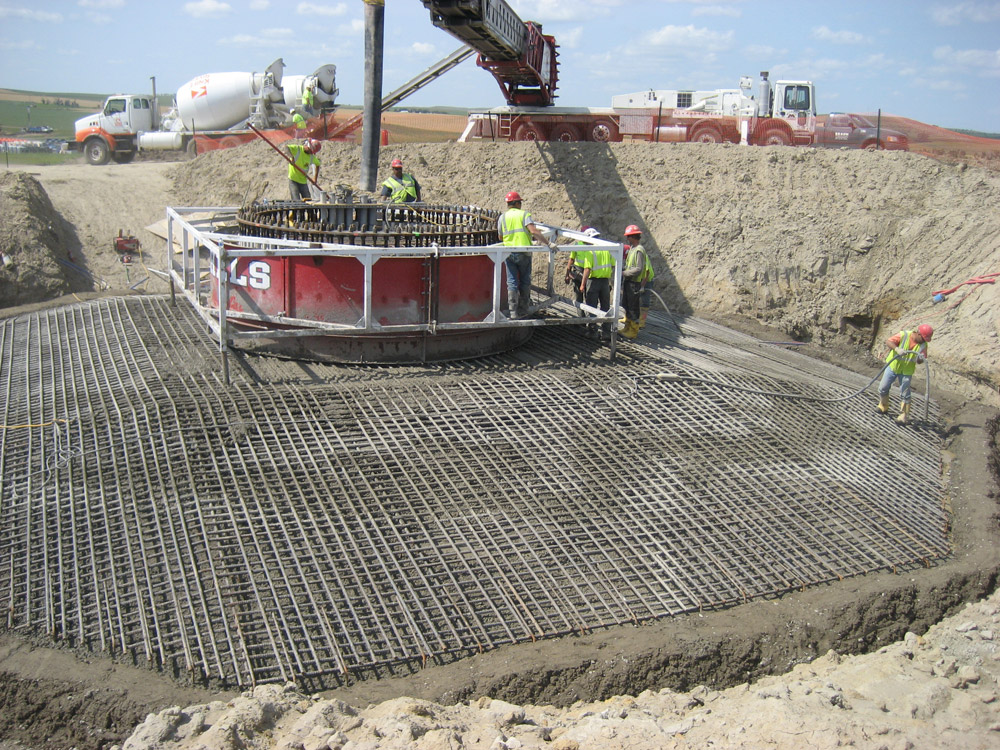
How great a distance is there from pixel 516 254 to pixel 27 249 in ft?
32.1

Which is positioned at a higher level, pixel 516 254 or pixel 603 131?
pixel 603 131

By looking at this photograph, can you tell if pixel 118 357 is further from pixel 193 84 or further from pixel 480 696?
pixel 193 84

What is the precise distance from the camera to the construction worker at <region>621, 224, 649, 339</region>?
370 inches

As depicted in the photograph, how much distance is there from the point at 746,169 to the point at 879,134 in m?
4.25

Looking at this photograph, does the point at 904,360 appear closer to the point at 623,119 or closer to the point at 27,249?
the point at 623,119

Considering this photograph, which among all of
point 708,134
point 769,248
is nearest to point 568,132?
point 708,134

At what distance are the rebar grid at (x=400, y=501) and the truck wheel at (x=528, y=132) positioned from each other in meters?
9.66

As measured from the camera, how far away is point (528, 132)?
17312mm

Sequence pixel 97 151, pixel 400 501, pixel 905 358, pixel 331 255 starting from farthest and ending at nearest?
pixel 97 151 → pixel 905 358 → pixel 331 255 → pixel 400 501

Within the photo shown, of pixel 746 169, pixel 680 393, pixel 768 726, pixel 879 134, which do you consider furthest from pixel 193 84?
pixel 768 726

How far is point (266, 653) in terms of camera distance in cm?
454

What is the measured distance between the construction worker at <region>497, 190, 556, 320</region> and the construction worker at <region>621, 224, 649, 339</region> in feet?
4.20

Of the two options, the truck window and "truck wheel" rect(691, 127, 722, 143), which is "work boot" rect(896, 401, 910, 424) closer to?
"truck wheel" rect(691, 127, 722, 143)

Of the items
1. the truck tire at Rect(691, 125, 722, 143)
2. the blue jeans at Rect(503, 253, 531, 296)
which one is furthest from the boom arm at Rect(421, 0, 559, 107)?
the blue jeans at Rect(503, 253, 531, 296)
